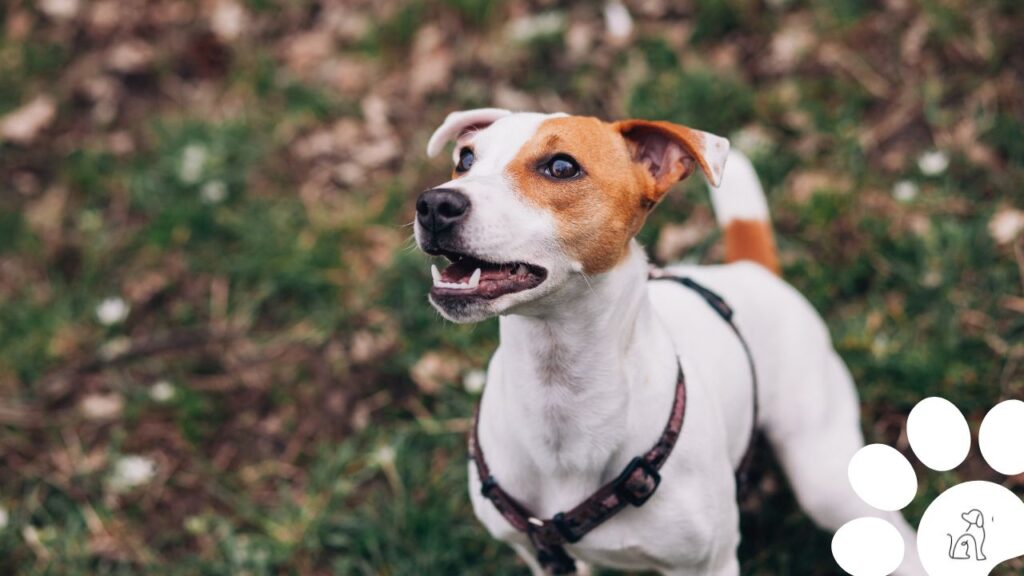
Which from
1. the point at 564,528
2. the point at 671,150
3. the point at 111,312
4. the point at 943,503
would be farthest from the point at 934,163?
the point at 111,312

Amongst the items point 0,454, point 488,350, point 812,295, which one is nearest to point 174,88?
point 0,454

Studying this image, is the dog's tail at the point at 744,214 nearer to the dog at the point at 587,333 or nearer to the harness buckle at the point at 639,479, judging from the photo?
the dog at the point at 587,333

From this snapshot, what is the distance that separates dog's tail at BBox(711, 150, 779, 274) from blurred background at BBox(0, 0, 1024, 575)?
2.56 feet

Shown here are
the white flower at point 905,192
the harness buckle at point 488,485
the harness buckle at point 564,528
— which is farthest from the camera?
the white flower at point 905,192

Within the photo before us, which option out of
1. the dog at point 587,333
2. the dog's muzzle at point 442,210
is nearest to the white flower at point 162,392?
the dog at point 587,333

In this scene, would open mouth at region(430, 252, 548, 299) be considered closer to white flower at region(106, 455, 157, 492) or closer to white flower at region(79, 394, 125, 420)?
white flower at region(106, 455, 157, 492)

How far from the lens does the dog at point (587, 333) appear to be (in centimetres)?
210

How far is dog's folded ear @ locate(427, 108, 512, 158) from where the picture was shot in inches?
Result: 103

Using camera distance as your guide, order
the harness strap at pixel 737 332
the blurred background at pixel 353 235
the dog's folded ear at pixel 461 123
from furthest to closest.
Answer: the blurred background at pixel 353 235 → the harness strap at pixel 737 332 → the dog's folded ear at pixel 461 123

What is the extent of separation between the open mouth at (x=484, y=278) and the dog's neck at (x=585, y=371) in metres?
0.15

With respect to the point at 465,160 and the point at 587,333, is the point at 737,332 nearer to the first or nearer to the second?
the point at 587,333

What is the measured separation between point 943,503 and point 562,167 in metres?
1.94

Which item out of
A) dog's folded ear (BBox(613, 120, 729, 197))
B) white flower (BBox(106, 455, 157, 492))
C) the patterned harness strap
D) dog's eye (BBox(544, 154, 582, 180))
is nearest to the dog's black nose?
dog's eye (BBox(544, 154, 582, 180))

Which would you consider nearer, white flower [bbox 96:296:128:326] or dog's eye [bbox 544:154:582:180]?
dog's eye [bbox 544:154:582:180]
